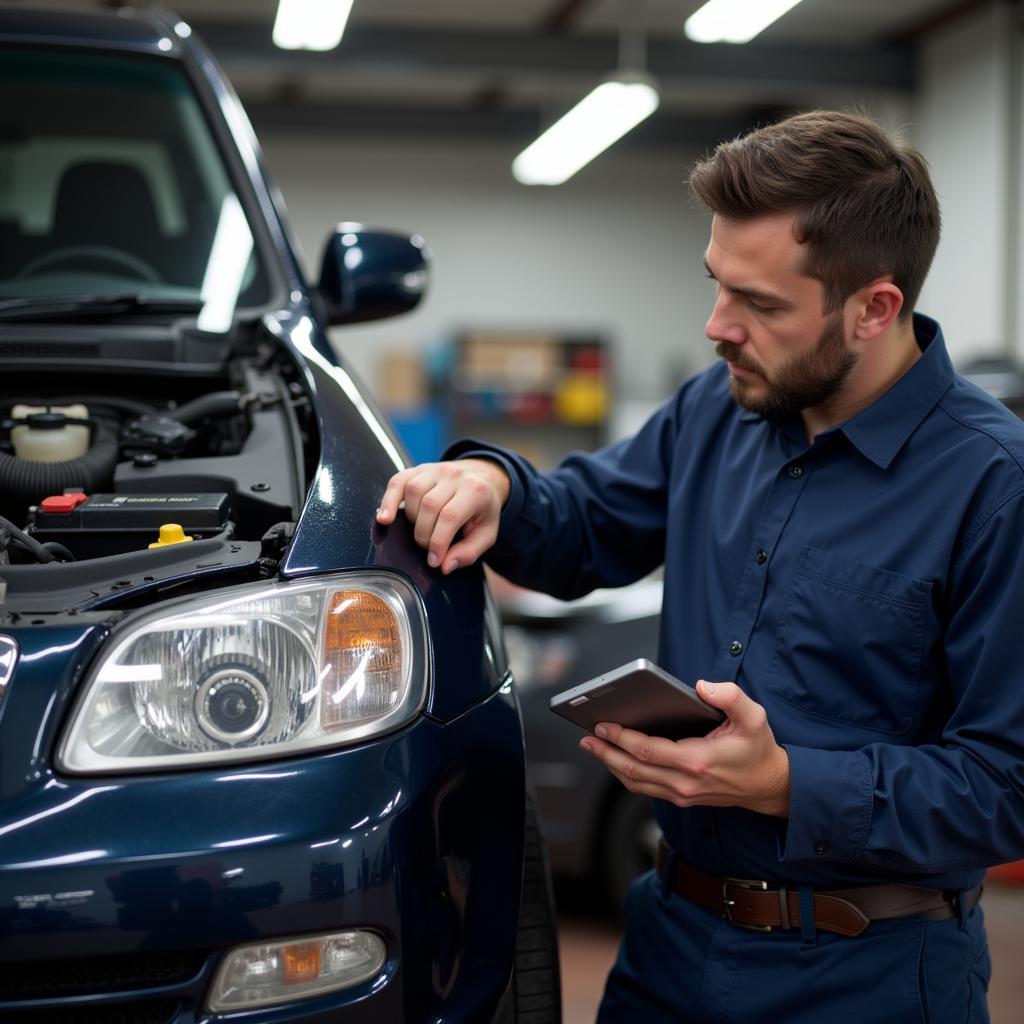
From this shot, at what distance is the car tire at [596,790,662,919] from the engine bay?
2.30 m

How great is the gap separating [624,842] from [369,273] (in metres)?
2.27

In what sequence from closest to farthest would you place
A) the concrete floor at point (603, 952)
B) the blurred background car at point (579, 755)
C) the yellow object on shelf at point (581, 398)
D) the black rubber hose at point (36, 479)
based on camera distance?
the black rubber hose at point (36, 479)
the concrete floor at point (603, 952)
the blurred background car at point (579, 755)
the yellow object on shelf at point (581, 398)

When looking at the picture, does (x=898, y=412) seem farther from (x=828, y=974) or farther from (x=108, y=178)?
(x=108, y=178)

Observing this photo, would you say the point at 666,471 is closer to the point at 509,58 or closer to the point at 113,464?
the point at 113,464

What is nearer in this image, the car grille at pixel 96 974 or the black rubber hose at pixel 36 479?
the car grille at pixel 96 974

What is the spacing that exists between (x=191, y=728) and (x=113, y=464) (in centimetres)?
65

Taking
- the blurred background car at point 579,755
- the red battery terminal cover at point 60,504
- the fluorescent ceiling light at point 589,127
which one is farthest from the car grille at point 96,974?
the fluorescent ceiling light at point 589,127

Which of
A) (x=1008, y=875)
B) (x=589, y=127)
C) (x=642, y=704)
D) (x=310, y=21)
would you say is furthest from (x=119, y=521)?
(x=589, y=127)

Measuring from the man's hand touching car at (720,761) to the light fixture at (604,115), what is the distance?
7.14 meters

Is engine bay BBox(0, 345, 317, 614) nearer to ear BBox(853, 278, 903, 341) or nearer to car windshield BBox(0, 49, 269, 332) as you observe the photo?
car windshield BBox(0, 49, 269, 332)

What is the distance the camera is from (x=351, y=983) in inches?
50.0

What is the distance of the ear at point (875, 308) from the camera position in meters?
1.62

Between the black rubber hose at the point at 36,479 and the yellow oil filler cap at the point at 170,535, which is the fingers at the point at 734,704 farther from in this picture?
the black rubber hose at the point at 36,479

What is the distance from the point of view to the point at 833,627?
5.17ft
